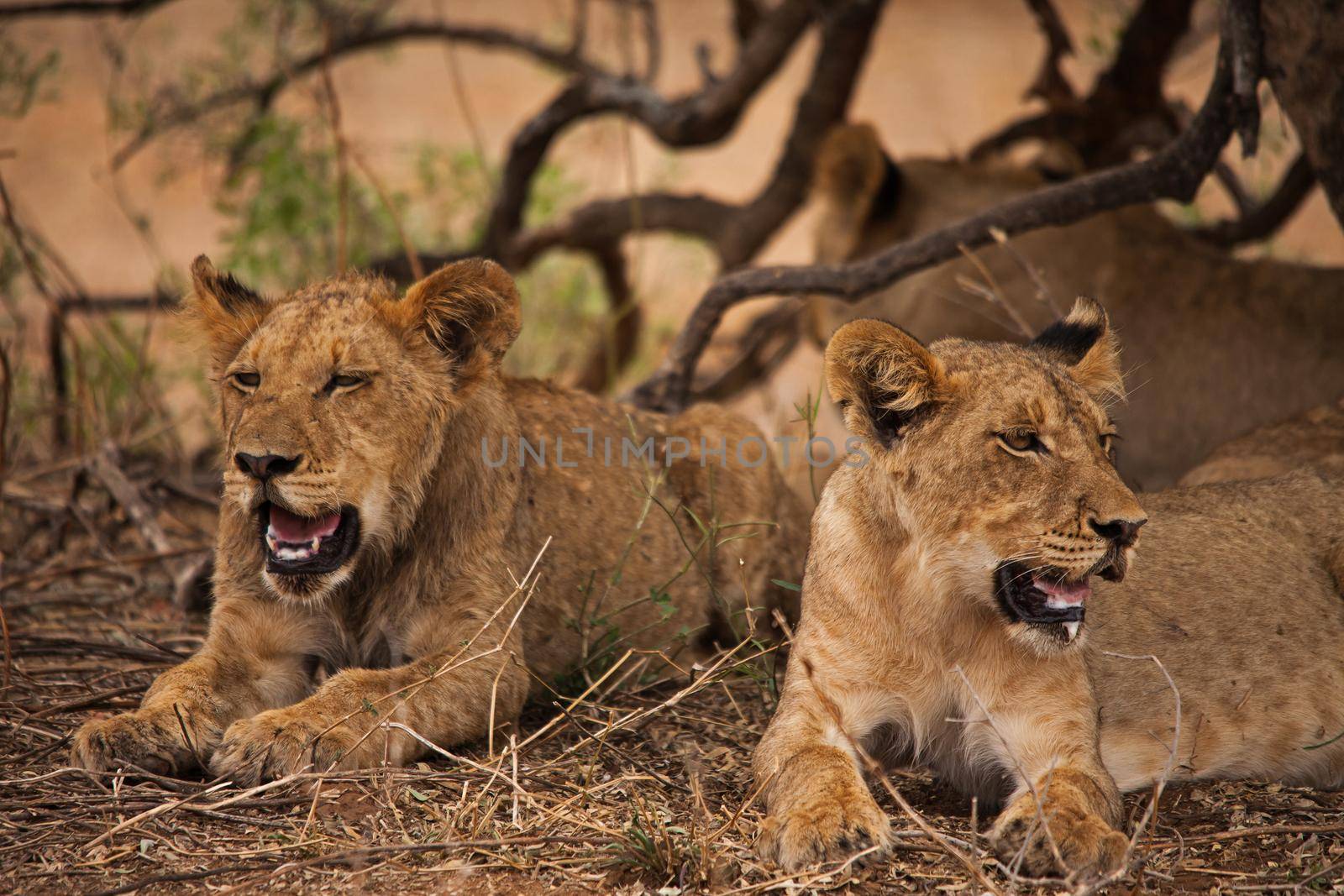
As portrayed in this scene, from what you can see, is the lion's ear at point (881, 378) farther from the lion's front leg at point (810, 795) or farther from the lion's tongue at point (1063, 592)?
the lion's front leg at point (810, 795)

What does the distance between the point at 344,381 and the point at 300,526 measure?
38 cm

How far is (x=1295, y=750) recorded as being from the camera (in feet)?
11.8

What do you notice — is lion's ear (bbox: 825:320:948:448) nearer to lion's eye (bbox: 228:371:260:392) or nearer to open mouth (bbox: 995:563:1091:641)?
open mouth (bbox: 995:563:1091:641)

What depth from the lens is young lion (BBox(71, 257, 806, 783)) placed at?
3.22 metres

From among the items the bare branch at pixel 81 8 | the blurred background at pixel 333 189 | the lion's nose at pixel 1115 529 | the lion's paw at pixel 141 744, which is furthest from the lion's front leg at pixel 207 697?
the bare branch at pixel 81 8

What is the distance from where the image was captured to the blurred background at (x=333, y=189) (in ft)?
22.4

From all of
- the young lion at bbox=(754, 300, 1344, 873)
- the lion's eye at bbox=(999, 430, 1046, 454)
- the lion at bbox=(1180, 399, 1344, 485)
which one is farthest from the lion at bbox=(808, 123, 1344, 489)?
the lion's eye at bbox=(999, 430, 1046, 454)

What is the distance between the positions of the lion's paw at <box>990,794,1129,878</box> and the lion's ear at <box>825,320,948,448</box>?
2.99ft

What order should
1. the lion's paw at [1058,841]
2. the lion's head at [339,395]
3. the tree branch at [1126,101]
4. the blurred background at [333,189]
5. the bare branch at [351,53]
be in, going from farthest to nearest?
the bare branch at [351,53], the tree branch at [1126,101], the blurred background at [333,189], the lion's head at [339,395], the lion's paw at [1058,841]

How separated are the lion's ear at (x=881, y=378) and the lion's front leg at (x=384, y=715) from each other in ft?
3.43

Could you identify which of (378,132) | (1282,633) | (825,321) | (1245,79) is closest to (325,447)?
(1282,633)

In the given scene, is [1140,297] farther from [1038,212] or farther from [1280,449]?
[1038,212]

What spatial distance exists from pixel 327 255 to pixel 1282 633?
587cm

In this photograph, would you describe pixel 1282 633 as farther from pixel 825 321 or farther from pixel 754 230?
pixel 754 230
